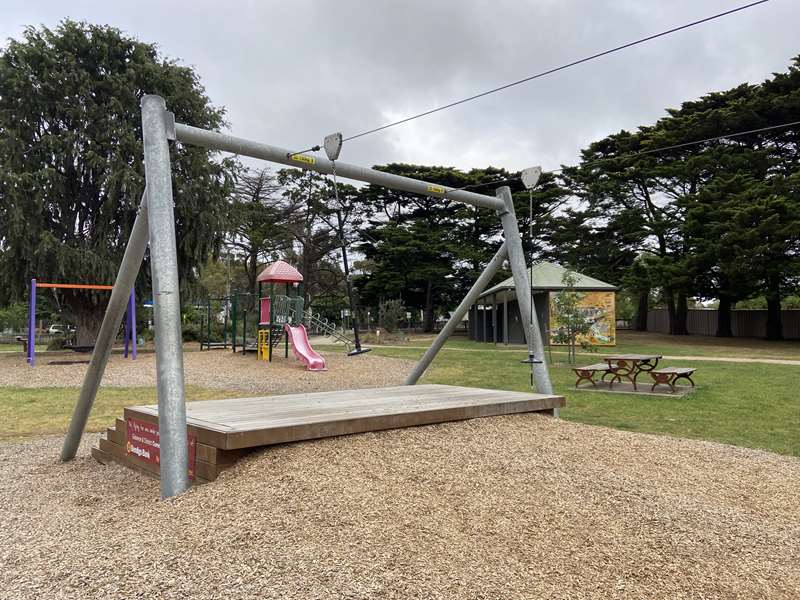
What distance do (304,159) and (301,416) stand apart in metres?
2.19

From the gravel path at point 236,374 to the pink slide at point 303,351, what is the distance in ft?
0.76

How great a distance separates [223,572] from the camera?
251cm

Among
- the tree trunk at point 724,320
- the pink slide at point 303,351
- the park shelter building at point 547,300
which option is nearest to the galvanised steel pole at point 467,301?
the pink slide at point 303,351

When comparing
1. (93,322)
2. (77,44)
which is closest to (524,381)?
(93,322)

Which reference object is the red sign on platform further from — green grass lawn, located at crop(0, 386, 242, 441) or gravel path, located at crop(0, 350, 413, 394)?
gravel path, located at crop(0, 350, 413, 394)

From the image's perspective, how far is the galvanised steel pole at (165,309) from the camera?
3.46m

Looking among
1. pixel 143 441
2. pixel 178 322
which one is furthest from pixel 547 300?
pixel 178 322

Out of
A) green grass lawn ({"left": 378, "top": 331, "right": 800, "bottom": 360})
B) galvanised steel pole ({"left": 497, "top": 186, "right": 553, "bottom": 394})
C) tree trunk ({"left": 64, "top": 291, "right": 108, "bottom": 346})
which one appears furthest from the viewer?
green grass lawn ({"left": 378, "top": 331, "right": 800, "bottom": 360})

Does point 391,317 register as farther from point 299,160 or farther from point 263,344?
point 299,160

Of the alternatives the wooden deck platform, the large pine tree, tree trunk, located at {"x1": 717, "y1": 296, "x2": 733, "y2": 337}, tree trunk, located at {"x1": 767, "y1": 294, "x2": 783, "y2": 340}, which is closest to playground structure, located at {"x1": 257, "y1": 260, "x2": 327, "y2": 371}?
the large pine tree

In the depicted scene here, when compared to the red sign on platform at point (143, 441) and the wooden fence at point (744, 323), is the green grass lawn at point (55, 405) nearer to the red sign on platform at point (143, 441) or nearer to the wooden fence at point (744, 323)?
the red sign on platform at point (143, 441)

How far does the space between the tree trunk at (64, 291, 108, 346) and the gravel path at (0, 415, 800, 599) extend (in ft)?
56.0

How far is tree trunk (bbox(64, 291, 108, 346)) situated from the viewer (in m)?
19.6

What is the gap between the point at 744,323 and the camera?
3250 cm
